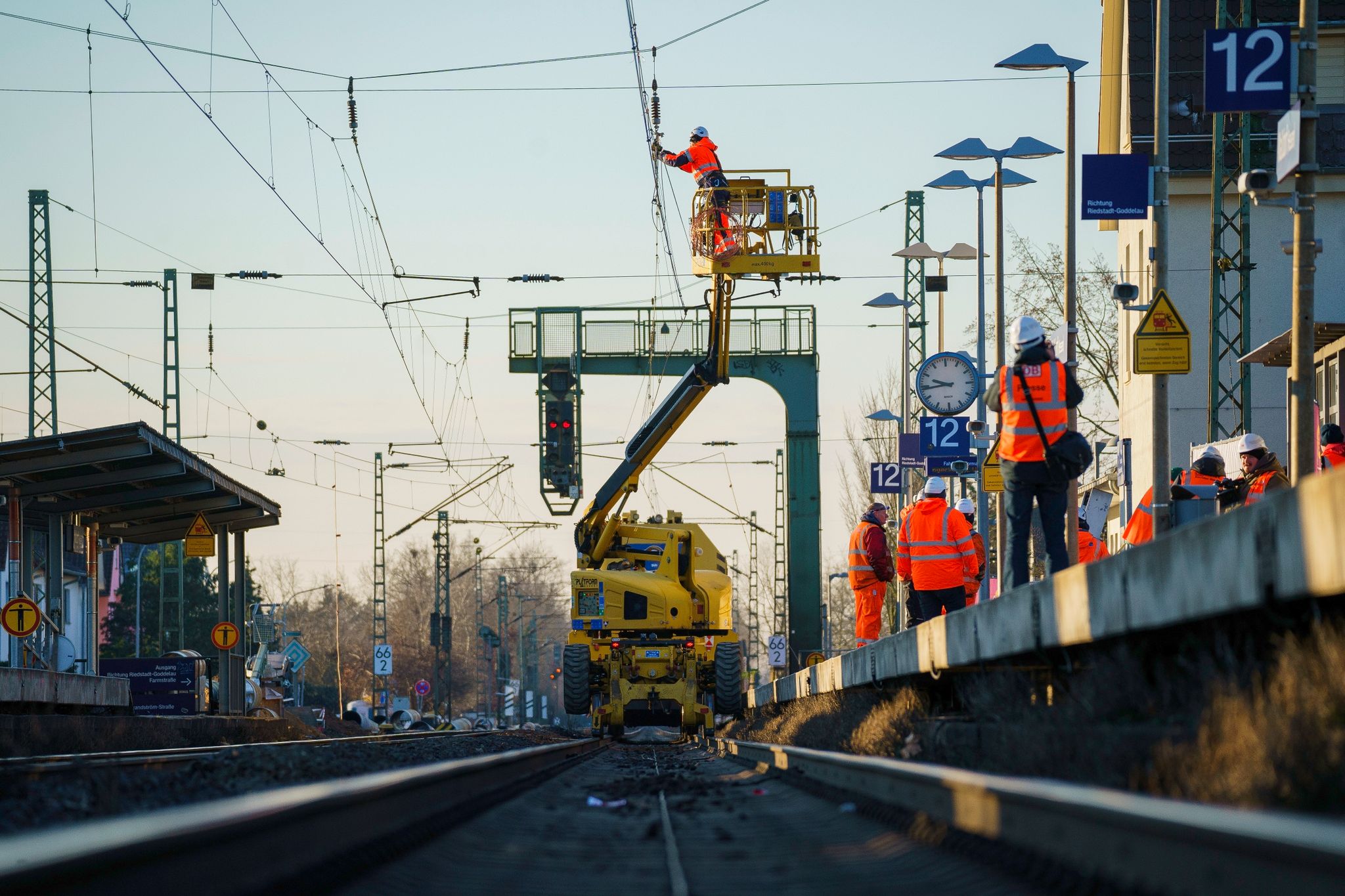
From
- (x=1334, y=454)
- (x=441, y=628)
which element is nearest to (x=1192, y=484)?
(x=1334, y=454)

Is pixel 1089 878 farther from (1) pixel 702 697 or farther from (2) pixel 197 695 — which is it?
(2) pixel 197 695

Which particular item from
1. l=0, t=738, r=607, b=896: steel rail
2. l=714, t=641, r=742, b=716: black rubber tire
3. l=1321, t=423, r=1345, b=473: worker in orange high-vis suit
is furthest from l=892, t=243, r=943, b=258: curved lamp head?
l=0, t=738, r=607, b=896: steel rail

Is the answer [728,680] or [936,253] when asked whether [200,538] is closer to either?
[728,680]

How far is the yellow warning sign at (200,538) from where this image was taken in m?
30.7

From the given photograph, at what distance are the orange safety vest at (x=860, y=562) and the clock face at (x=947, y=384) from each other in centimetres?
709

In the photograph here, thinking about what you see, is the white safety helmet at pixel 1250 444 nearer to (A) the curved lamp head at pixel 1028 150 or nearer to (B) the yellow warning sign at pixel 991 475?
(B) the yellow warning sign at pixel 991 475

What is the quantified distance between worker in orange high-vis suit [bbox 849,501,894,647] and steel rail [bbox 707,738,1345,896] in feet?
46.6

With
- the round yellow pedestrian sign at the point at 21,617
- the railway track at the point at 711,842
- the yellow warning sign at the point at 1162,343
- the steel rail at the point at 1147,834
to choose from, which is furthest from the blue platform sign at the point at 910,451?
the steel rail at the point at 1147,834

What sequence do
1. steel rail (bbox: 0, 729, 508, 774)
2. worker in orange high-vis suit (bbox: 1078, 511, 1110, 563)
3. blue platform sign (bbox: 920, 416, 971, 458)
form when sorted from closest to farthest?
steel rail (bbox: 0, 729, 508, 774) < worker in orange high-vis suit (bbox: 1078, 511, 1110, 563) < blue platform sign (bbox: 920, 416, 971, 458)

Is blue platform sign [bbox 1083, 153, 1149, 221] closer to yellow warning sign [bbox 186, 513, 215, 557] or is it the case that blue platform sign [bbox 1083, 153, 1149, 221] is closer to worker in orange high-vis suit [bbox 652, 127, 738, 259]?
worker in orange high-vis suit [bbox 652, 127, 738, 259]

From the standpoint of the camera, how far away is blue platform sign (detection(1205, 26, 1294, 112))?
14484 mm

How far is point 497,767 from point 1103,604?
15.5ft

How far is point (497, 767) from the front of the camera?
→ 11.3 m

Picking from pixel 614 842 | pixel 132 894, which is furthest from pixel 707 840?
pixel 132 894
